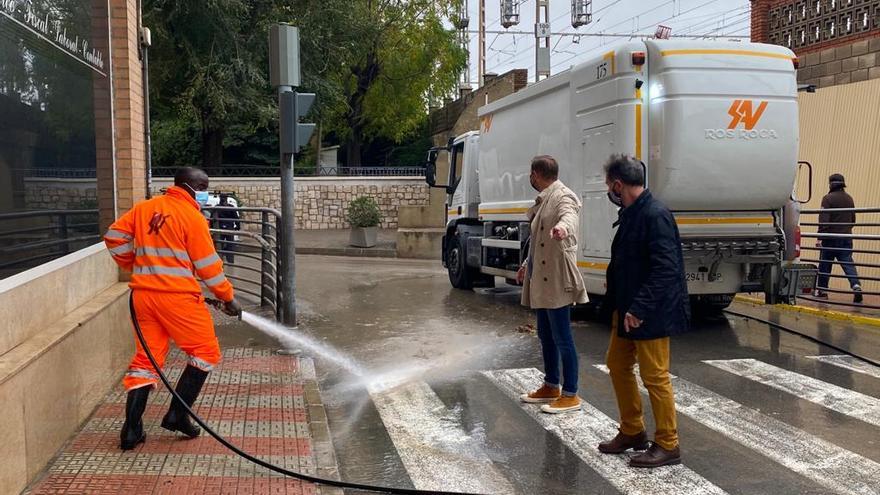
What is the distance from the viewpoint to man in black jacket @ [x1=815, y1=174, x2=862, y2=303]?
11.1 m

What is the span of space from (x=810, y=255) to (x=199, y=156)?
30.0 meters

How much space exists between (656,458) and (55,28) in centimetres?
484

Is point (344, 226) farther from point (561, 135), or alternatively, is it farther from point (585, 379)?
point (585, 379)

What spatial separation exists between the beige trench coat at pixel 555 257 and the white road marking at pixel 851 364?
308 centimetres

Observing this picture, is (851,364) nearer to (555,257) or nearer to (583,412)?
(583,412)

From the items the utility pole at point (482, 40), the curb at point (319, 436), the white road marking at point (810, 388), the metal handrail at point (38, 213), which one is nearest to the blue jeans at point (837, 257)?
the white road marking at point (810, 388)

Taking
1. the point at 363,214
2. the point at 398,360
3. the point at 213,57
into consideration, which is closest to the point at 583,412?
the point at 398,360

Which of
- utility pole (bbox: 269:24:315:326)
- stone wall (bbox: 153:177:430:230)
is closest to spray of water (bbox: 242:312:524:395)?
utility pole (bbox: 269:24:315:326)

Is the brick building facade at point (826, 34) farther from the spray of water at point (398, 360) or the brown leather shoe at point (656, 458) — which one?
the brown leather shoe at point (656, 458)

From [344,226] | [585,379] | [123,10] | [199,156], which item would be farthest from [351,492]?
[199,156]

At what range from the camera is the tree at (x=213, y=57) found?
2267cm

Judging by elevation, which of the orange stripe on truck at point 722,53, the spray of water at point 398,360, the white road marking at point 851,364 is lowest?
the spray of water at point 398,360

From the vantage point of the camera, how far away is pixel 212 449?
492 cm

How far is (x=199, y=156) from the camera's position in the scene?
37.5 meters
